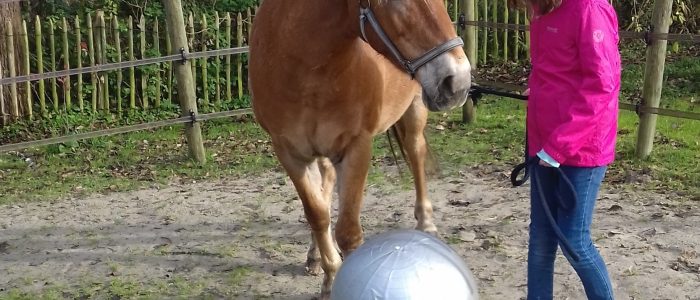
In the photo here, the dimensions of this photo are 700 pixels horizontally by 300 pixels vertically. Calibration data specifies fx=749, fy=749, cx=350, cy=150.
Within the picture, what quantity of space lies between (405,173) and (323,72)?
2.79 metres

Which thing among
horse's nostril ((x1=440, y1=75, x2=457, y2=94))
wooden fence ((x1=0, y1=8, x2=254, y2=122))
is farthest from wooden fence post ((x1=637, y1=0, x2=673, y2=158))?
wooden fence ((x1=0, y1=8, x2=254, y2=122))

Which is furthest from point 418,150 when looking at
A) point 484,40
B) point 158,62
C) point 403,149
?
point 484,40

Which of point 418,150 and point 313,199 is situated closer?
point 313,199

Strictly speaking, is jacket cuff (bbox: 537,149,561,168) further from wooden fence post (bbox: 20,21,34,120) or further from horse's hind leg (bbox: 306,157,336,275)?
wooden fence post (bbox: 20,21,34,120)

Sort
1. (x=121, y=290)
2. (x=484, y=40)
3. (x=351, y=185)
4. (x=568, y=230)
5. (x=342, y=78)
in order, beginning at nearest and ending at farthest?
1. (x=568, y=230)
2. (x=342, y=78)
3. (x=351, y=185)
4. (x=121, y=290)
5. (x=484, y=40)

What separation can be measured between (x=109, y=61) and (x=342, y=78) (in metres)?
5.81

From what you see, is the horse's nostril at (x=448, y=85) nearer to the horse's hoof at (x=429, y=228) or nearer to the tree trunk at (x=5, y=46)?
the horse's hoof at (x=429, y=228)

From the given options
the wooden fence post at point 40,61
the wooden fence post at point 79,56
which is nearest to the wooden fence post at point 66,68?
the wooden fence post at point 79,56

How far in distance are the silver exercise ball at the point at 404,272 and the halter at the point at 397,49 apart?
21.8 inches

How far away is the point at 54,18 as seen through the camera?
8406mm

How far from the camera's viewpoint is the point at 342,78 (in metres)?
3.06

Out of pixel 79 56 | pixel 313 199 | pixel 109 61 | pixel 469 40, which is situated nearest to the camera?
pixel 313 199

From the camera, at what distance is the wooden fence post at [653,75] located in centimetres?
540

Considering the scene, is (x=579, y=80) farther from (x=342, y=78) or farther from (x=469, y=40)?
(x=469, y=40)
